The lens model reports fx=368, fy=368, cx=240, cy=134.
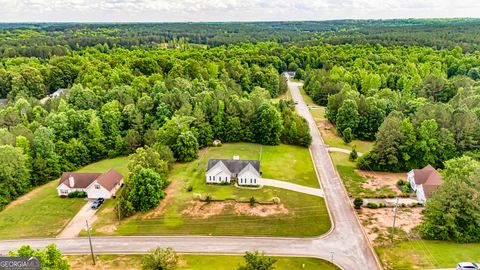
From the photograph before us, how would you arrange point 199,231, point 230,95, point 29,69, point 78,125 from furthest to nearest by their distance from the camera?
1. point 29,69
2. point 230,95
3. point 78,125
4. point 199,231

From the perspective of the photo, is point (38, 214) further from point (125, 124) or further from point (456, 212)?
point (456, 212)

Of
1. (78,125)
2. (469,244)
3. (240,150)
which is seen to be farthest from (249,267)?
(78,125)

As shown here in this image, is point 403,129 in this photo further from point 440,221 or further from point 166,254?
point 166,254

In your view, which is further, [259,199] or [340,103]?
[340,103]

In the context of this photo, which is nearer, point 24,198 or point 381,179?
point 24,198

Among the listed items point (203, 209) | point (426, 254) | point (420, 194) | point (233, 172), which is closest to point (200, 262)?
point (203, 209)

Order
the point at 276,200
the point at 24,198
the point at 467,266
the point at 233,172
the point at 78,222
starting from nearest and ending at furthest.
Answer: the point at 467,266 < the point at 78,222 < the point at 276,200 < the point at 24,198 < the point at 233,172

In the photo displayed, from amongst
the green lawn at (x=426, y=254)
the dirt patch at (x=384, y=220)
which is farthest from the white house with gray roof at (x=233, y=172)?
the green lawn at (x=426, y=254)
